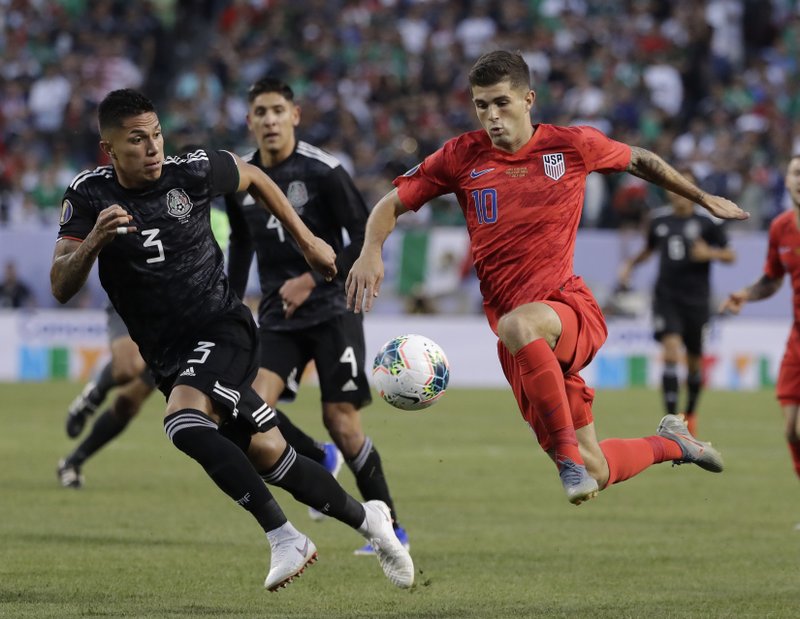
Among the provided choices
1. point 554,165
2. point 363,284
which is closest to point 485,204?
point 554,165

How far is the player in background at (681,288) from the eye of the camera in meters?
15.9

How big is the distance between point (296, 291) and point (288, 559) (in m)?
2.30

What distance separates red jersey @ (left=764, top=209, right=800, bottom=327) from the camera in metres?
9.52

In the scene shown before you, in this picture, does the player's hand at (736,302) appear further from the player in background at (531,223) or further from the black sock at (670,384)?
the black sock at (670,384)

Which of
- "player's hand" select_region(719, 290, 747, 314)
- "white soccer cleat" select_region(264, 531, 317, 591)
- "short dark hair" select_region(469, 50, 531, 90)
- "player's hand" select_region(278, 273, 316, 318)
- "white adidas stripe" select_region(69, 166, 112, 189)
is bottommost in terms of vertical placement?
"white soccer cleat" select_region(264, 531, 317, 591)

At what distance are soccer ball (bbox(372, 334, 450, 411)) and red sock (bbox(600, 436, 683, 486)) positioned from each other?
88 centimetres

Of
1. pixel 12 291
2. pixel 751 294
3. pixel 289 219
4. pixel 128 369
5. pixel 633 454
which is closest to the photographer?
pixel 289 219

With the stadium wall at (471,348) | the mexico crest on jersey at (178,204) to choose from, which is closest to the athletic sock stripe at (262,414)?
the mexico crest on jersey at (178,204)

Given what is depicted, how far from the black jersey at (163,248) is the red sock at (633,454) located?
2.01 metres

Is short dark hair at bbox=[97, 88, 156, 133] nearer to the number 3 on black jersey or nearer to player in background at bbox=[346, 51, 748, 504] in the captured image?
the number 3 on black jersey

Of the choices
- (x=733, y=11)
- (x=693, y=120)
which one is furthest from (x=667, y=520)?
(x=733, y=11)

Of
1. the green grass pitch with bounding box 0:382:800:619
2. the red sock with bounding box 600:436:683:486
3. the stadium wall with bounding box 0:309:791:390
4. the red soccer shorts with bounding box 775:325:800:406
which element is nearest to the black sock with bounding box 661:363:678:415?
the green grass pitch with bounding box 0:382:800:619

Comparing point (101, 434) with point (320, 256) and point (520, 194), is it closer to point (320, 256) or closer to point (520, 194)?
point (320, 256)

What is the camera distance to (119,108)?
254 inches
